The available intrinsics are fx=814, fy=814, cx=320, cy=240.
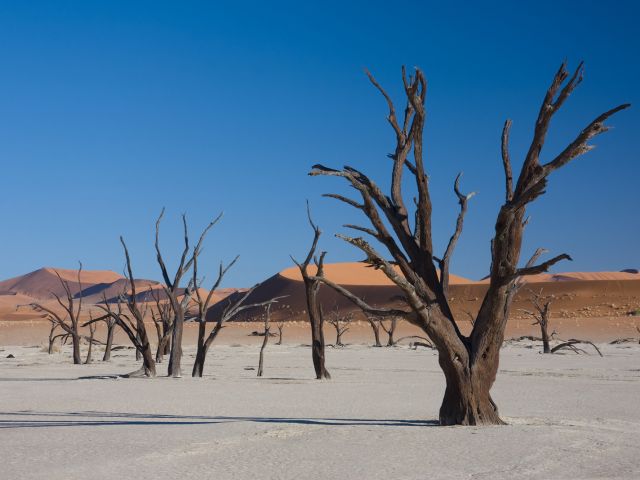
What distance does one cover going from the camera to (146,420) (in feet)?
34.4

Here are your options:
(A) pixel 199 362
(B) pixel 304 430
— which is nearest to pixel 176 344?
(A) pixel 199 362

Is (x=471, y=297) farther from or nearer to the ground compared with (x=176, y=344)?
farther from the ground

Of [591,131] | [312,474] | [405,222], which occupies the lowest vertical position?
[312,474]

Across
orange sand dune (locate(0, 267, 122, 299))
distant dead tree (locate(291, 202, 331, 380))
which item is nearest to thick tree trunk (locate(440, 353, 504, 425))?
distant dead tree (locate(291, 202, 331, 380))

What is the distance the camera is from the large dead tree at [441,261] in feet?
29.3

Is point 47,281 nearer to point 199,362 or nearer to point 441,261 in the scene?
point 199,362

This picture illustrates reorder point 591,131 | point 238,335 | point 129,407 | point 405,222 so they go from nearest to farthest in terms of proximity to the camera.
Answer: point 591,131, point 405,222, point 129,407, point 238,335

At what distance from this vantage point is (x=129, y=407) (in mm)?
12508

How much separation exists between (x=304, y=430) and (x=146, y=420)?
248 centimetres

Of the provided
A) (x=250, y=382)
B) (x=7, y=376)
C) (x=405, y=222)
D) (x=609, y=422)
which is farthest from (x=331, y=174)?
(x=7, y=376)

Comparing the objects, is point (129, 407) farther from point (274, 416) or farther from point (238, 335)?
point (238, 335)

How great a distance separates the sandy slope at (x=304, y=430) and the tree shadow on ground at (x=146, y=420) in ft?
0.08

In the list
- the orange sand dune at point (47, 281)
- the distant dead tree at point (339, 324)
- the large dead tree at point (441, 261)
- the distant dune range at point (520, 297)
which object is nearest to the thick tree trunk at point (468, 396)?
the large dead tree at point (441, 261)

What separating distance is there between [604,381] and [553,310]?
141 ft
